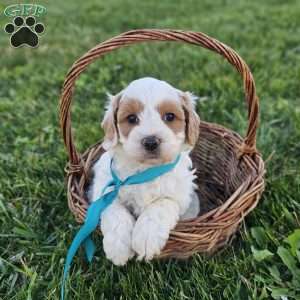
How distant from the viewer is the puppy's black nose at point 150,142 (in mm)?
2523

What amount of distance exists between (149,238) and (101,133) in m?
1.97

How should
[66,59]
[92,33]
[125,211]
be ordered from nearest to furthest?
[125,211] → [66,59] → [92,33]

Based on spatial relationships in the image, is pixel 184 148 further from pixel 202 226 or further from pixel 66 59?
pixel 66 59

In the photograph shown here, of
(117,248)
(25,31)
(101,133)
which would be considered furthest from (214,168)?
(25,31)

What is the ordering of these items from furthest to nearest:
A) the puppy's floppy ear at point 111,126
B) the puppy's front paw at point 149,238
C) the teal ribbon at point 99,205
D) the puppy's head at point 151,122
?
the puppy's floppy ear at point 111,126
the teal ribbon at point 99,205
the puppy's head at point 151,122
the puppy's front paw at point 149,238

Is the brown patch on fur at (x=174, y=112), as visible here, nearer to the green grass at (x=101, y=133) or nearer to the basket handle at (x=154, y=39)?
the basket handle at (x=154, y=39)

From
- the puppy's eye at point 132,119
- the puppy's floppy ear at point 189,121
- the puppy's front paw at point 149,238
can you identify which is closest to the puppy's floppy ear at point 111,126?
the puppy's eye at point 132,119

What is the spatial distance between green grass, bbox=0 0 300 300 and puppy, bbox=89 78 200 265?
341 millimetres

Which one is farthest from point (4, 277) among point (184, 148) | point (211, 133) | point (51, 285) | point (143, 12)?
point (143, 12)

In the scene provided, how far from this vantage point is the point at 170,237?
Result: 256 centimetres

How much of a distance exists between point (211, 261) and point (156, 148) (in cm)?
80

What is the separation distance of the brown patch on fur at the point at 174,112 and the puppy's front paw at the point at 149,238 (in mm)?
558

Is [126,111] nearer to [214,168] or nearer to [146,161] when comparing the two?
[146,161]

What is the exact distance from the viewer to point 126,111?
2.74m
